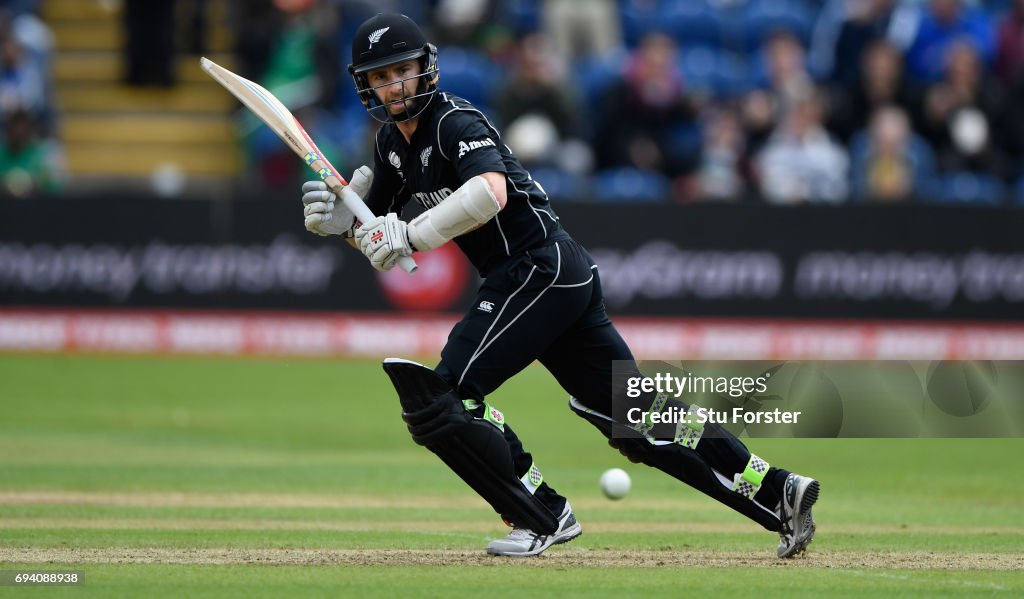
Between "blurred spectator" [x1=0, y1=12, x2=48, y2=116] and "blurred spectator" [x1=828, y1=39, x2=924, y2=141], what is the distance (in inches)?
343

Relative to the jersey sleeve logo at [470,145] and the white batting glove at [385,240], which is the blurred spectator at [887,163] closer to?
the jersey sleeve logo at [470,145]

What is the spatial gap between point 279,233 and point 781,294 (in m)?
5.06

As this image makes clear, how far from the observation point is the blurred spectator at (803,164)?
1578cm

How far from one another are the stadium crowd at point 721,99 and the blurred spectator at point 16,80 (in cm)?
235

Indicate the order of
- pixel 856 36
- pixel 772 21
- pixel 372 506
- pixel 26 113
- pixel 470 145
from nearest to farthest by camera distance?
1. pixel 470 145
2. pixel 372 506
3. pixel 26 113
4. pixel 856 36
5. pixel 772 21

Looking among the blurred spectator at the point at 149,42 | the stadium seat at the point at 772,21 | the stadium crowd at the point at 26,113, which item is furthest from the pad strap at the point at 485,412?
the stadium seat at the point at 772,21

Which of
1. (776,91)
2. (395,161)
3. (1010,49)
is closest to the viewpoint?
(395,161)

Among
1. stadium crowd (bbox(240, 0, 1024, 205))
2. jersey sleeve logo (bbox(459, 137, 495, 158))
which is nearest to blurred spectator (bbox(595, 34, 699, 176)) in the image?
stadium crowd (bbox(240, 0, 1024, 205))

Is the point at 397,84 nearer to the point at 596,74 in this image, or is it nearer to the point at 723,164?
the point at 723,164

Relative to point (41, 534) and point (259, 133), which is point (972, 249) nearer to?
point (259, 133)

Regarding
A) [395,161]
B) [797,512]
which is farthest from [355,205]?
[797,512]

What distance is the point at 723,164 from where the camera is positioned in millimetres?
16047

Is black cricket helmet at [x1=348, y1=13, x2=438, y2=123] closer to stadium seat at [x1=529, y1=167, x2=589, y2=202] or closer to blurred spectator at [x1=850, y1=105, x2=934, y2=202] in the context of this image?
stadium seat at [x1=529, y1=167, x2=589, y2=202]

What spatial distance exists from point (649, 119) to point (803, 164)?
1765 millimetres
